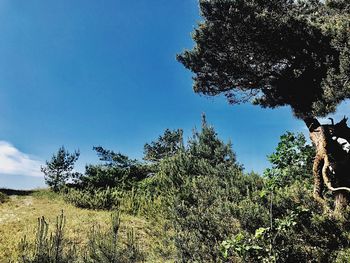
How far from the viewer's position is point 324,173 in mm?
6109

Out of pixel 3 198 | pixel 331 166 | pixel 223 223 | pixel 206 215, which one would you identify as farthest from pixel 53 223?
pixel 331 166

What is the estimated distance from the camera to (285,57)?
743 centimetres

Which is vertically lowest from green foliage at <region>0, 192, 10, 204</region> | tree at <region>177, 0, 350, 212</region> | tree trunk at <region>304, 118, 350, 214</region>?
green foliage at <region>0, 192, 10, 204</region>

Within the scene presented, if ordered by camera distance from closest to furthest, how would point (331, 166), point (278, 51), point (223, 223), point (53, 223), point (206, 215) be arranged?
point (223, 223) → point (331, 166) → point (206, 215) → point (278, 51) → point (53, 223)

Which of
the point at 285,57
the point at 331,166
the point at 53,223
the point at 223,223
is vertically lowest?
the point at 53,223

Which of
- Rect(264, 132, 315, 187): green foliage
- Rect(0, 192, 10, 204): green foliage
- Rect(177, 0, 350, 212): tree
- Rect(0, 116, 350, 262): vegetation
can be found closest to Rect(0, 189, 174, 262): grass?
Rect(0, 116, 350, 262): vegetation

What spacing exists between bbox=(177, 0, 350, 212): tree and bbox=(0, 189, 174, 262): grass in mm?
4918

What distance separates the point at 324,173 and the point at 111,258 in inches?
195

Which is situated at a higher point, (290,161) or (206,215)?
(290,161)

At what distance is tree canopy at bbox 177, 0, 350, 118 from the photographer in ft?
20.6

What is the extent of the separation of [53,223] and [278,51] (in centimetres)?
1169

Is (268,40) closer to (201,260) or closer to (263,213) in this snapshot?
(263,213)

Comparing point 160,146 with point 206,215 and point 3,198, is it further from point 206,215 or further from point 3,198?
point 206,215

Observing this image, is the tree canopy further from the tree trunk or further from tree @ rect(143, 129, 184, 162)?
tree @ rect(143, 129, 184, 162)
